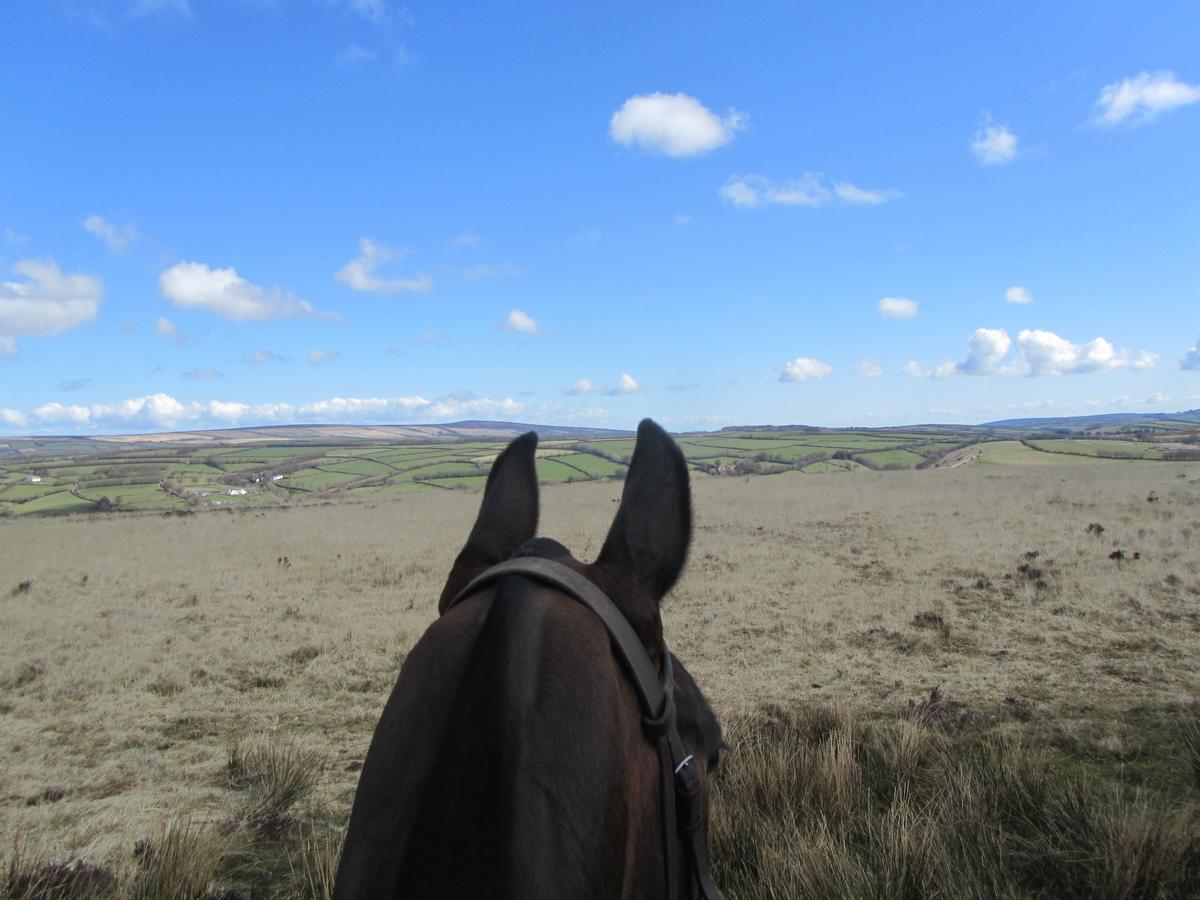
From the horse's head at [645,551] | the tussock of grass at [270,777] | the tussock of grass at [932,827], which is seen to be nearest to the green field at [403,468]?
the tussock of grass at [270,777]

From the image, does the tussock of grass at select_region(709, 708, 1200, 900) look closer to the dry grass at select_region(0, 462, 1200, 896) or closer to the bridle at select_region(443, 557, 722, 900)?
the dry grass at select_region(0, 462, 1200, 896)

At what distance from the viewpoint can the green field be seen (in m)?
37.8

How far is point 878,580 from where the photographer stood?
12.6m

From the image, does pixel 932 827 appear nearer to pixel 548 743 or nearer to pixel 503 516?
pixel 503 516

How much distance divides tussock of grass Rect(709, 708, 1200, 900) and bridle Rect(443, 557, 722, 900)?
2032 mm

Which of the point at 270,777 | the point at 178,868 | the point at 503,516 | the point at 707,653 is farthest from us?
the point at 707,653

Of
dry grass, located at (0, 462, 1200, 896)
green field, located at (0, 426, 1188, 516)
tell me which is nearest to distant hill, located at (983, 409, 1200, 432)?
green field, located at (0, 426, 1188, 516)

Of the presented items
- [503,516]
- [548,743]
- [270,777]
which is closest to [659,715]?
[548,743]

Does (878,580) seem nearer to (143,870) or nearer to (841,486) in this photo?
(143,870)

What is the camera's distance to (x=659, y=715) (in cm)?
148

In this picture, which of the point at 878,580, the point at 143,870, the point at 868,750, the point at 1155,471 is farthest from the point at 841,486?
the point at 143,870

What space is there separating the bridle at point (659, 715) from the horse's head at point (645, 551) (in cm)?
8

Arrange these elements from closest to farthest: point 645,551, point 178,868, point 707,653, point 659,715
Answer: point 659,715
point 645,551
point 178,868
point 707,653

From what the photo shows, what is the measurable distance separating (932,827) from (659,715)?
2766mm
